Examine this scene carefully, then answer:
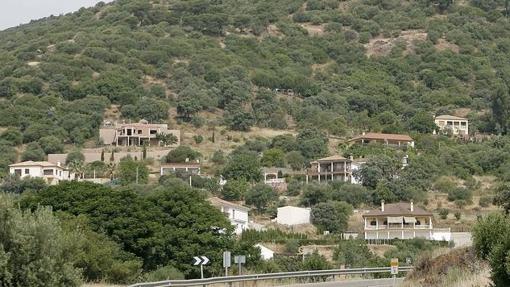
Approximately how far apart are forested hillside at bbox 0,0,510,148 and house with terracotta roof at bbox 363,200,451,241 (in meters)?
39.6

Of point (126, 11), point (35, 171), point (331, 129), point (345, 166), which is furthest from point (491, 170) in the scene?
point (126, 11)

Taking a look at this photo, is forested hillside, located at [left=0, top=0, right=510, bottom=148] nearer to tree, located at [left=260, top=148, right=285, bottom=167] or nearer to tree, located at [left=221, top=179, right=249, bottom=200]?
tree, located at [left=260, top=148, right=285, bottom=167]

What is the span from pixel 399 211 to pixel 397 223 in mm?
1153

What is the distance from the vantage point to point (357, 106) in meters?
143

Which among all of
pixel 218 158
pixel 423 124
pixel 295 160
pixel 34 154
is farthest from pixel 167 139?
pixel 423 124

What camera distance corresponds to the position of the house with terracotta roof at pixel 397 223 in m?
84.3

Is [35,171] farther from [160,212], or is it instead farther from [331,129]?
[160,212]

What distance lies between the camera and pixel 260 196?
3622 inches

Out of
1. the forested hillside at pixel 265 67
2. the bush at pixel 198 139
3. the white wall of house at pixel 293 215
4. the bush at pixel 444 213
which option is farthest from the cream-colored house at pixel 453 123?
the white wall of house at pixel 293 215

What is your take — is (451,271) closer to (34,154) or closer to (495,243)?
(495,243)

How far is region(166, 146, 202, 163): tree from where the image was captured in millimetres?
106438

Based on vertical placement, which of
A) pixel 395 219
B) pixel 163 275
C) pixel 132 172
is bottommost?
pixel 163 275

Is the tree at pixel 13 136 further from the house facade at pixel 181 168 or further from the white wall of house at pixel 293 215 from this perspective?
the white wall of house at pixel 293 215

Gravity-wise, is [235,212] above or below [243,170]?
below
